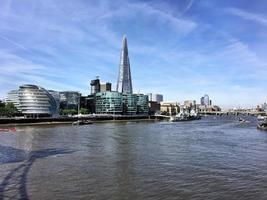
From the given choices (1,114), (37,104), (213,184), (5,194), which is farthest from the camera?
(37,104)

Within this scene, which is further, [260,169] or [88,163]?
[88,163]

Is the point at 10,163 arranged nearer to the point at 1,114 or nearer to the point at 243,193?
the point at 243,193

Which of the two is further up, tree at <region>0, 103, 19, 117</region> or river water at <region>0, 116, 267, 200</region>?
tree at <region>0, 103, 19, 117</region>

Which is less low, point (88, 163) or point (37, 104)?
point (37, 104)

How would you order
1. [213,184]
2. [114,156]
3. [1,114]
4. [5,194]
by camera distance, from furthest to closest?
[1,114] → [114,156] → [213,184] → [5,194]

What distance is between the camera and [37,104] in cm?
19650

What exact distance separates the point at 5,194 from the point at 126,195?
8175 mm

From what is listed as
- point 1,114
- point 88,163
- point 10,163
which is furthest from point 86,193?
point 1,114

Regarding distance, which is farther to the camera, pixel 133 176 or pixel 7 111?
pixel 7 111

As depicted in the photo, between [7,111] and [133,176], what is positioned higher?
[7,111]

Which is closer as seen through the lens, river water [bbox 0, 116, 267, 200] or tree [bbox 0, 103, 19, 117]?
river water [bbox 0, 116, 267, 200]

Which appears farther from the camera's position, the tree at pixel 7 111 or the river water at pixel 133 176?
the tree at pixel 7 111

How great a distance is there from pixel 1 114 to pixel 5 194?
6326 inches

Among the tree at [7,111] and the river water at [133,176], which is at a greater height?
the tree at [7,111]
